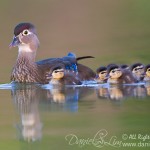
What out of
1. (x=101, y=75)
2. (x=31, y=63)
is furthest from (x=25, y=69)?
(x=101, y=75)

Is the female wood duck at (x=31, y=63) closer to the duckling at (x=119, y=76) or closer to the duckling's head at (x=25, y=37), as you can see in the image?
the duckling's head at (x=25, y=37)

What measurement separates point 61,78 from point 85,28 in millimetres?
7808

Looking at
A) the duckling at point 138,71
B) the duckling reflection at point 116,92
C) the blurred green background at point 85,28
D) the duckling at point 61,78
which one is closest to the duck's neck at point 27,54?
the blurred green background at point 85,28

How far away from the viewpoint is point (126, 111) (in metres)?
9.09

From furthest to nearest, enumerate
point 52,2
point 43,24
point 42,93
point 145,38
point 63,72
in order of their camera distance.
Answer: point 52,2 → point 43,24 → point 145,38 → point 63,72 → point 42,93

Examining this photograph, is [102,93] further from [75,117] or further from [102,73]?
[75,117]

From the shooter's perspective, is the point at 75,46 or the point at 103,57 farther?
the point at 75,46

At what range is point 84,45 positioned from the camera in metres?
16.3

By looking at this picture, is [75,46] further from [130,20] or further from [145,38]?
[130,20]

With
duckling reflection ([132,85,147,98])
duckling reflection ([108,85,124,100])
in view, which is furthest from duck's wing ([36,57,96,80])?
duckling reflection ([132,85,147,98])

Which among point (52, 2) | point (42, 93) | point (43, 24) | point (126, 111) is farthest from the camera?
point (52, 2)

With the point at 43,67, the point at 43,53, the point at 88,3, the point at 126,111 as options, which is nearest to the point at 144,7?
the point at 88,3

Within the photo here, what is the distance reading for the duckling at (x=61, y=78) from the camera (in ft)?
37.4

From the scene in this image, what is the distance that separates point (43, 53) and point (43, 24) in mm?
4085
